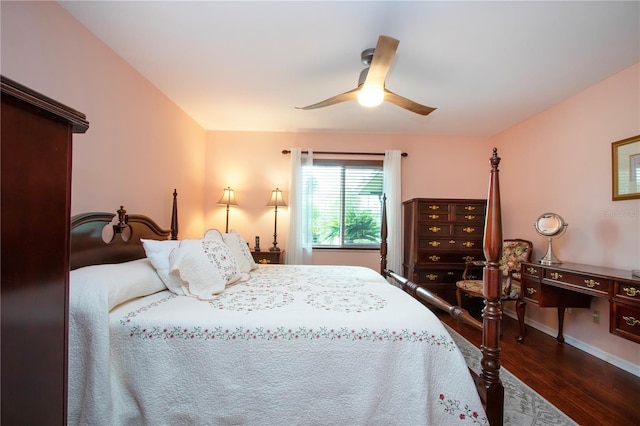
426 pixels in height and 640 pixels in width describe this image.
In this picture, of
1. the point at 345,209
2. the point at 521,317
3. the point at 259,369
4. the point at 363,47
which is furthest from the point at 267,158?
the point at 521,317

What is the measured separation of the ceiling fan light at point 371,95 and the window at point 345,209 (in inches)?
77.3

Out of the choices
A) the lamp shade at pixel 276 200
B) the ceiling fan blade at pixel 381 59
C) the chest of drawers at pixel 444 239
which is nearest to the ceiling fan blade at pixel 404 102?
the ceiling fan blade at pixel 381 59

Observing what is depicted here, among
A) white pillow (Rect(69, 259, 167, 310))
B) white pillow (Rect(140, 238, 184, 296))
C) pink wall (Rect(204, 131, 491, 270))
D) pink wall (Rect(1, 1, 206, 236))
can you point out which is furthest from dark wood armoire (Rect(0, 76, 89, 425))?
pink wall (Rect(204, 131, 491, 270))

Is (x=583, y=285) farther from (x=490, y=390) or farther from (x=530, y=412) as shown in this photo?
(x=490, y=390)

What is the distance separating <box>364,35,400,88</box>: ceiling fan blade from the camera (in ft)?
5.16

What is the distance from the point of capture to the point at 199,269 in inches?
66.6

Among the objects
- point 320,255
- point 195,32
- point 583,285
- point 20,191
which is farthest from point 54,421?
point 320,255

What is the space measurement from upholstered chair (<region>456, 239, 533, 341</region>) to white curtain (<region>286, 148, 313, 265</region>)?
6.48 feet

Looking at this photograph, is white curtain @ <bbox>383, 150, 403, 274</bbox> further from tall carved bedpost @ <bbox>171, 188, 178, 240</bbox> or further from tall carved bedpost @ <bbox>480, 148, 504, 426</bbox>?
tall carved bedpost @ <bbox>171, 188, 178, 240</bbox>

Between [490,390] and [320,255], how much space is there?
2.87 meters

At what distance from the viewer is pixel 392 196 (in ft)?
12.8

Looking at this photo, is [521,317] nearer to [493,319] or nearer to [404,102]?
[493,319]

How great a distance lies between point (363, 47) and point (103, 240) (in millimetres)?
2310

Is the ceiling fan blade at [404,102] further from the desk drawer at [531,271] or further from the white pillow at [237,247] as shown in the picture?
the desk drawer at [531,271]
